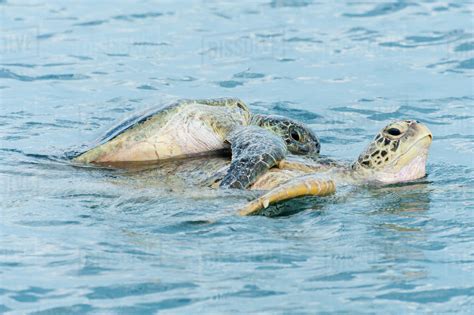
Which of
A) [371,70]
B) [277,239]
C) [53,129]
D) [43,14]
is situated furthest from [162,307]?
[43,14]

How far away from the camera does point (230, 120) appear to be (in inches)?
415

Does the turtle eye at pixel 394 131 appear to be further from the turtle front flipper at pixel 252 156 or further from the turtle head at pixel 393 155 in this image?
the turtle front flipper at pixel 252 156

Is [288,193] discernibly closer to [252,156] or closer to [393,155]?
[252,156]

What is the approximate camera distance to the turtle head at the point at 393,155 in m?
9.42

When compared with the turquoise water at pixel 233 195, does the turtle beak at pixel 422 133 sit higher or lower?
higher

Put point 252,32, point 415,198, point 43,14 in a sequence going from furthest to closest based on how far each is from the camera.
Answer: point 43,14
point 252,32
point 415,198

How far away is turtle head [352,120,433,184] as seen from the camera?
371 inches

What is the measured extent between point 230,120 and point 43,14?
879 centimetres

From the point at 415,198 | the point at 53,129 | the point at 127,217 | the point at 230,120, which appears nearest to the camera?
the point at 127,217

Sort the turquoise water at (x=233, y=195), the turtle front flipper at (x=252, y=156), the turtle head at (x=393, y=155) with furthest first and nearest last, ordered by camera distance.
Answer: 1. the turtle head at (x=393, y=155)
2. the turtle front flipper at (x=252, y=156)
3. the turquoise water at (x=233, y=195)

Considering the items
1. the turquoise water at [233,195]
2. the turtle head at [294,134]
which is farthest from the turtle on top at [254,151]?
the turquoise water at [233,195]

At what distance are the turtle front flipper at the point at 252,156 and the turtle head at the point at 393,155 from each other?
2.72ft

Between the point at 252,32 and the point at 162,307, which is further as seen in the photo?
the point at 252,32

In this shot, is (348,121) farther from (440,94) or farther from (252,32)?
(252,32)
